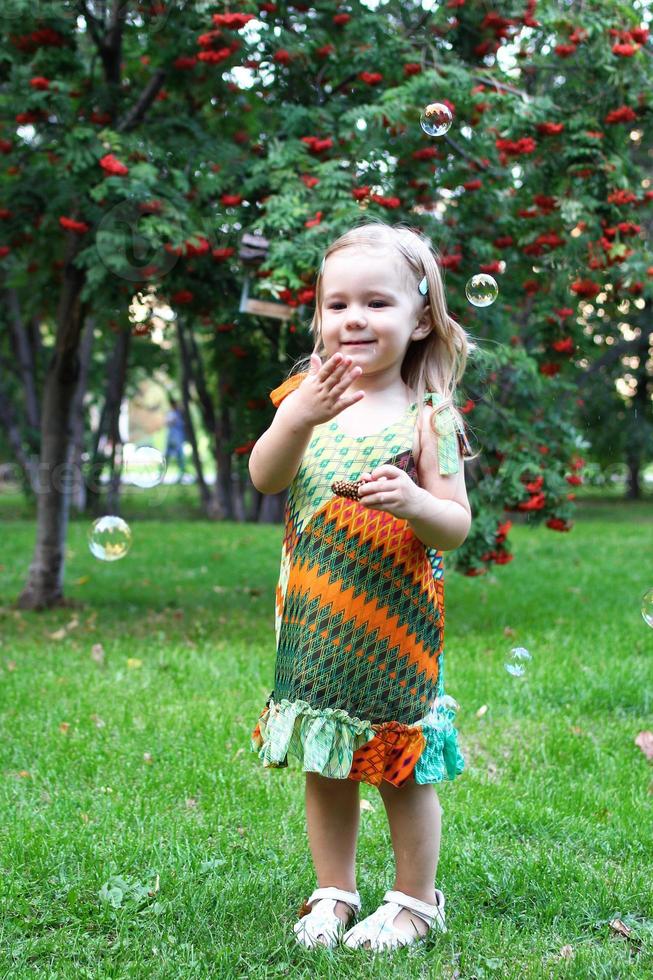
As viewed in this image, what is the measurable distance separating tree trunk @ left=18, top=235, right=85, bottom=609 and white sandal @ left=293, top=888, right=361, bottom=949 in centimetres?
525

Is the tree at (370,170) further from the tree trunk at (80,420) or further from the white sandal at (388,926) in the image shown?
the tree trunk at (80,420)

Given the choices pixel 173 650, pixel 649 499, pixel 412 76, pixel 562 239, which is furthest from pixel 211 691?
pixel 649 499

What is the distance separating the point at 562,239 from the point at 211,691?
3.04 metres

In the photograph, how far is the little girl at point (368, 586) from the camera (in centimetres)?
227

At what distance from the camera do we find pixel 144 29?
6340 mm

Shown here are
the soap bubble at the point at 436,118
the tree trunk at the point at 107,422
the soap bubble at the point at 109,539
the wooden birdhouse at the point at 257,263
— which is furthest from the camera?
the tree trunk at the point at 107,422

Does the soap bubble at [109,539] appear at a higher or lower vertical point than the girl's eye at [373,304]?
lower

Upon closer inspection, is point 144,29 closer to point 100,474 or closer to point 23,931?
point 23,931

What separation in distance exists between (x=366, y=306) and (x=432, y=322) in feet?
0.75

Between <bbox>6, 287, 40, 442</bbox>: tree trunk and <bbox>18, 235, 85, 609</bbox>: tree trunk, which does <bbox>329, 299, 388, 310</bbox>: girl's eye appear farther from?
<bbox>6, 287, 40, 442</bbox>: tree trunk

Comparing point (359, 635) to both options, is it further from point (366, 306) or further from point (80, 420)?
point (80, 420)

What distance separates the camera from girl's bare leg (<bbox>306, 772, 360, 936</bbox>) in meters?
2.40

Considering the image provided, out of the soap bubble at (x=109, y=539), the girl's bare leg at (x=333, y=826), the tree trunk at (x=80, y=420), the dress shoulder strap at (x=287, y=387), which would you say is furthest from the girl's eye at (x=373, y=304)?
the tree trunk at (x=80, y=420)

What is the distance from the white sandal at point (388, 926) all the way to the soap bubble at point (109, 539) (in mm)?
2610
